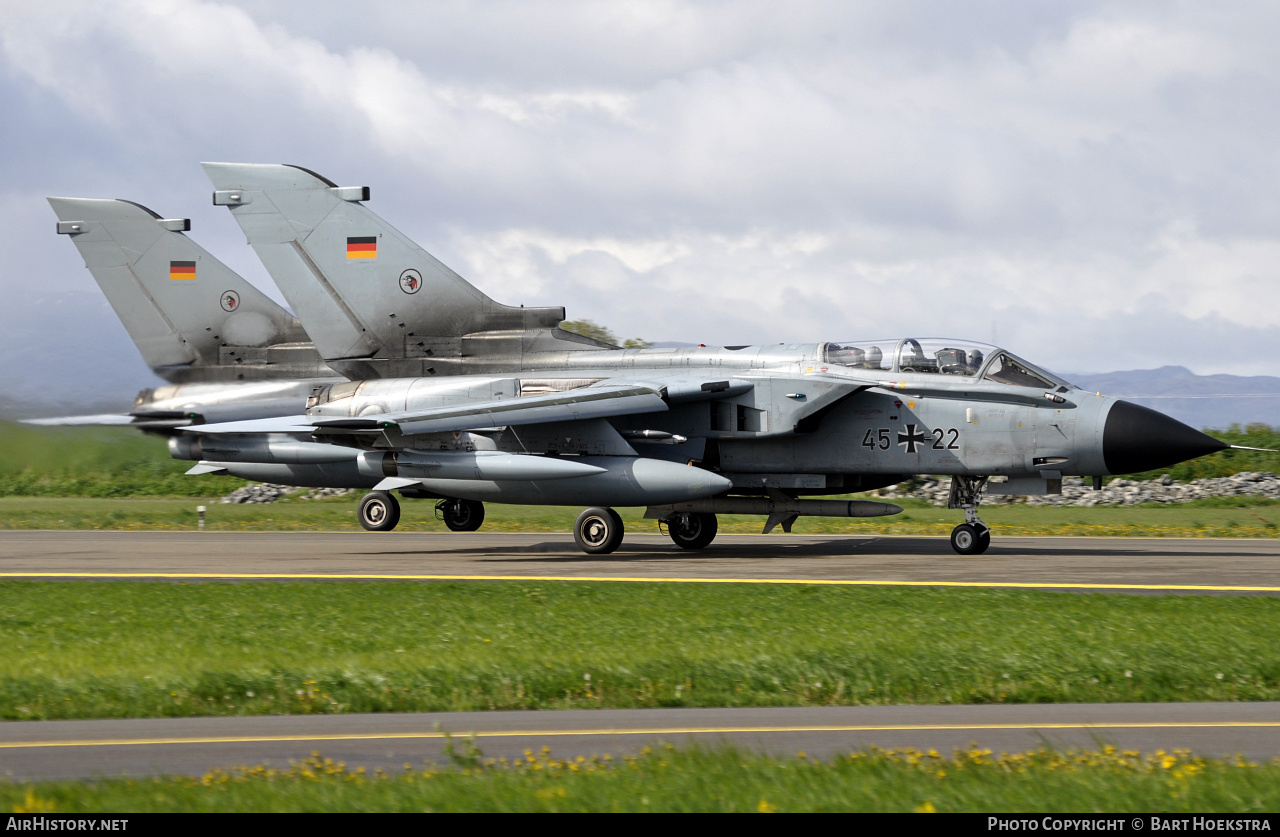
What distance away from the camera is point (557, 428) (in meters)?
22.0

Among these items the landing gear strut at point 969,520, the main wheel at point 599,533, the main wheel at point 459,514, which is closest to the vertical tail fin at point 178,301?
the main wheel at point 459,514

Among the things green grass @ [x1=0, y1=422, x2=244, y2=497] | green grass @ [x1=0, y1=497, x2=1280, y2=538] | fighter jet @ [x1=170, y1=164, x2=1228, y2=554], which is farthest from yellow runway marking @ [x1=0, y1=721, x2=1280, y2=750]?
green grass @ [x1=0, y1=422, x2=244, y2=497]

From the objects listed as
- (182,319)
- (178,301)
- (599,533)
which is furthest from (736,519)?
(178,301)

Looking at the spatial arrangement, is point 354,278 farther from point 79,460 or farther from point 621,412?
point 79,460

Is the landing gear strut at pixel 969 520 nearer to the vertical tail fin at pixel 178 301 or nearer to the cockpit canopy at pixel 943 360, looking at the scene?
the cockpit canopy at pixel 943 360

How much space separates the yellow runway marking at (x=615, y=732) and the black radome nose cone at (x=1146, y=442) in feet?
39.4

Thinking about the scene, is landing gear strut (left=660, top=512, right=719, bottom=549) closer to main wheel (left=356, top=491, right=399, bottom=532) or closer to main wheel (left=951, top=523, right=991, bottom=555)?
main wheel (left=951, top=523, right=991, bottom=555)

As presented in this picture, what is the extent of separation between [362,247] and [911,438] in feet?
37.2

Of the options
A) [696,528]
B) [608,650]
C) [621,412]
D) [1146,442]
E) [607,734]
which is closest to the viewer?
[607,734]

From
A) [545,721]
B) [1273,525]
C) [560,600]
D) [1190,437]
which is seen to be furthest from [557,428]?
[1273,525]

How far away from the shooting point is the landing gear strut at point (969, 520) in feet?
68.3

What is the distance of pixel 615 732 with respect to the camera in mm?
8062

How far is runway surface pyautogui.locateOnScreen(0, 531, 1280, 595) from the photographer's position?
1708 cm

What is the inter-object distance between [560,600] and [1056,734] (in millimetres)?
7267
